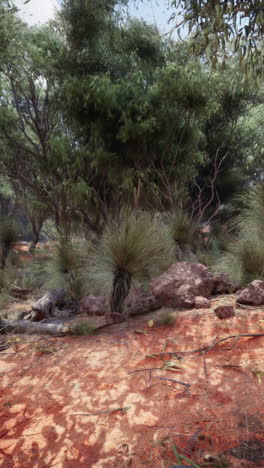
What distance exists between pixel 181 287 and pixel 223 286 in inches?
30.9

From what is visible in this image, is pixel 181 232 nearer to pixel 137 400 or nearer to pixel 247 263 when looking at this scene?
pixel 247 263

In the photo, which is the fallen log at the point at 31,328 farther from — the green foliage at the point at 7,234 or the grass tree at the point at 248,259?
the green foliage at the point at 7,234

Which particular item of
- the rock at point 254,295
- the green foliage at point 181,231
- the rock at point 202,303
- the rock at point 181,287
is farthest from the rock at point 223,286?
the green foliage at point 181,231

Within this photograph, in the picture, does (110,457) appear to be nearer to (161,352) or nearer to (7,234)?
(161,352)

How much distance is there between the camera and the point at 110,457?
176cm

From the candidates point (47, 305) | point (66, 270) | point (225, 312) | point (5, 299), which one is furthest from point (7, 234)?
point (225, 312)

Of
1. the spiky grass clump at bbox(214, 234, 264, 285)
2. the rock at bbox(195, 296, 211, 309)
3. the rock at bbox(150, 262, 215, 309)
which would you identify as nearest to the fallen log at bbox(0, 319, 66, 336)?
the rock at bbox(150, 262, 215, 309)

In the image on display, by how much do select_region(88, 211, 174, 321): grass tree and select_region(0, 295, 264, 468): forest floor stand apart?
2.61 feet

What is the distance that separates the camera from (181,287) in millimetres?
4441

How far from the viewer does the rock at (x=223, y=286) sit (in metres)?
4.80

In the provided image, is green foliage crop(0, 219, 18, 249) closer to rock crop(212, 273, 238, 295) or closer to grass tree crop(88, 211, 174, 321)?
grass tree crop(88, 211, 174, 321)

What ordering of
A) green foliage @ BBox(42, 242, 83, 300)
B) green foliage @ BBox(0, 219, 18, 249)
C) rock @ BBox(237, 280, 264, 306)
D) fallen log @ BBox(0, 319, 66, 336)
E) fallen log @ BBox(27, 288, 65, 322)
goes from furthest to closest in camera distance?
green foliage @ BBox(0, 219, 18, 249) → green foliage @ BBox(42, 242, 83, 300) → fallen log @ BBox(27, 288, 65, 322) → fallen log @ BBox(0, 319, 66, 336) → rock @ BBox(237, 280, 264, 306)

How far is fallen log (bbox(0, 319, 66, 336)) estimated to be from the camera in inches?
162

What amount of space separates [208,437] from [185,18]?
339 centimetres
